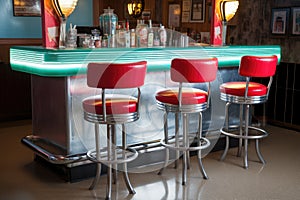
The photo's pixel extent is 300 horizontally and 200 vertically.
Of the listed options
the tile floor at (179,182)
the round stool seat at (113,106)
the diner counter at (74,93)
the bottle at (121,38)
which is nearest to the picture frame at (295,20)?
the diner counter at (74,93)

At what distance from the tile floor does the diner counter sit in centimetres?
24

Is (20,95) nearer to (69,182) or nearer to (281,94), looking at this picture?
(69,182)

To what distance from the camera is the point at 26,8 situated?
6.24 meters

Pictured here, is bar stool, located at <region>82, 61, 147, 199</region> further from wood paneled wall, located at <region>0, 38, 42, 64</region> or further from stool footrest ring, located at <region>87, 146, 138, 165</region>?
wood paneled wall, located at <region>0, 38, 42, 64</region>

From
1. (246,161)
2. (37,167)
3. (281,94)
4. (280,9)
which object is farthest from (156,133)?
(280,9)

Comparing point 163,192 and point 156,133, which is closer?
point 163,192

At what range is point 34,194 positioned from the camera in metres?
3.16

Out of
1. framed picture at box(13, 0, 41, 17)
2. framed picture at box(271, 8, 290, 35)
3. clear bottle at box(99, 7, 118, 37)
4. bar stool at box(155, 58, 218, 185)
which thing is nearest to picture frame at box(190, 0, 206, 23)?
framed picture at box(271, 8, 290, 35)

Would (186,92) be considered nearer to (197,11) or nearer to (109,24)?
(109,24)

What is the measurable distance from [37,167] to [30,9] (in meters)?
3.38

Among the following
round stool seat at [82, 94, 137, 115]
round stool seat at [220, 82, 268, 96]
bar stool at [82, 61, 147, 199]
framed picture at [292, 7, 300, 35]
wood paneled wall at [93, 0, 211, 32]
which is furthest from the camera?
wood paneled wall at [93, 0, 211, 32]

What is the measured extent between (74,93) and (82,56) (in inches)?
14.8

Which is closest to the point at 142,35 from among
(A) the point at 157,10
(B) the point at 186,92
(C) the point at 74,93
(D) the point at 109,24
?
(D) the point at 109,24

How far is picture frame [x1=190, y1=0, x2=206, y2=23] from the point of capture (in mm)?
7062
